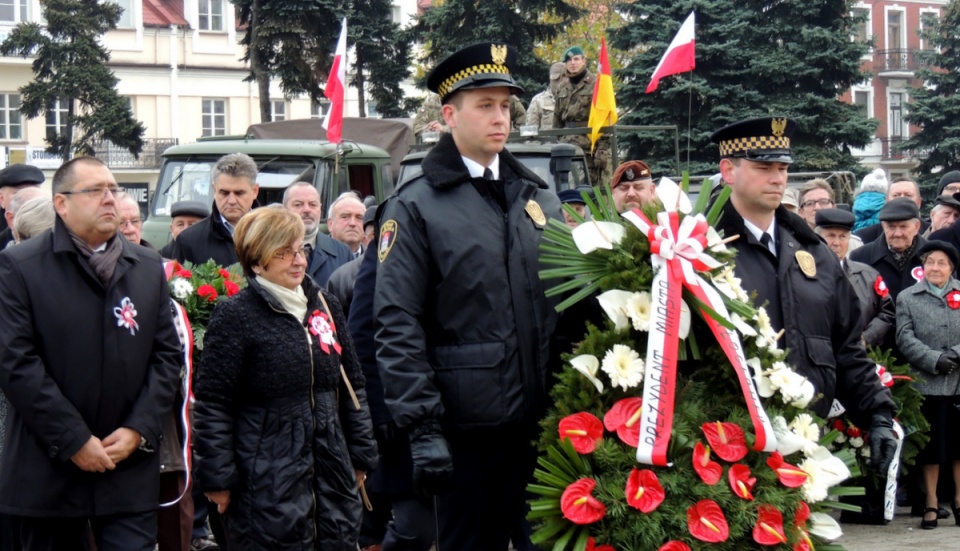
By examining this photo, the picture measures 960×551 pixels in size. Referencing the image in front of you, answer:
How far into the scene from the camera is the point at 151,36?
4956 centimetres

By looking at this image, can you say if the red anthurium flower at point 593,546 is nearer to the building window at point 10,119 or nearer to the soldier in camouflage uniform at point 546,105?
the soldier in camouflage uniform at point 546,105

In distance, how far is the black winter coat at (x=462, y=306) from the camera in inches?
188

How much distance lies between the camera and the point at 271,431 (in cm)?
552

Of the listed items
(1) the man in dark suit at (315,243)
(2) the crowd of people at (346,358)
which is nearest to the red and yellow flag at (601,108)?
(1) the man in dark suit at (315,243)

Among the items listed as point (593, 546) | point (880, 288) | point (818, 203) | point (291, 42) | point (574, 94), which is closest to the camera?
point (593, 546)

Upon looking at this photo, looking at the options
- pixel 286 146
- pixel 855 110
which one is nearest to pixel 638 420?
pixel 286 146

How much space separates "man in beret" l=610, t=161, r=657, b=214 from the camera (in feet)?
28.9

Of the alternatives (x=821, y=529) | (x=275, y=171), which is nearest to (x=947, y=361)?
(x=821, y=529)

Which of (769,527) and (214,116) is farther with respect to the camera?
(214,116)

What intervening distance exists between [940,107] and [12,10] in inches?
1240

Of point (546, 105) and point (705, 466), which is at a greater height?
point (546, 105)

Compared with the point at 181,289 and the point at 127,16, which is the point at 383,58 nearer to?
the point at 127,16

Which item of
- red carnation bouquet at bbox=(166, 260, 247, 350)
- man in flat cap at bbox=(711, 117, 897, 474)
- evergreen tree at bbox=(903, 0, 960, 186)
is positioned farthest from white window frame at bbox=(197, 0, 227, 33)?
man in flat cap at bbox=(711, 117, 897, 474)

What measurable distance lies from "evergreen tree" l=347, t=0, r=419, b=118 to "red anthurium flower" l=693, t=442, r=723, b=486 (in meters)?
27.8
